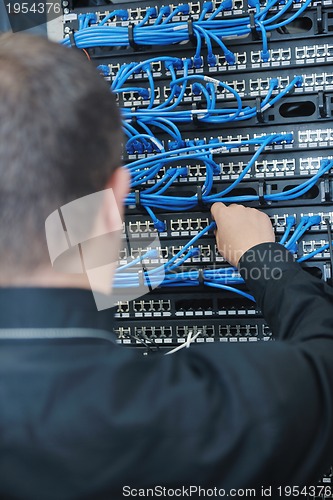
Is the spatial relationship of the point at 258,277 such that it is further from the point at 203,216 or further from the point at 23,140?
the point at 23,140

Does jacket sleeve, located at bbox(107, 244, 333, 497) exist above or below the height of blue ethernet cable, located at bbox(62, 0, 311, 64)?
below

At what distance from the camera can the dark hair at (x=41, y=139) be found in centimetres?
72

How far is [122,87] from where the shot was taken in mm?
1516

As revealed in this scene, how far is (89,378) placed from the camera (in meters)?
0.73

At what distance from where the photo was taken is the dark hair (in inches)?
28.4

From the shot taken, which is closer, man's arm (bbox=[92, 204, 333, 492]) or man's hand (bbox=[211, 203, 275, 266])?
man's arm (bbox=[92, 204, 333, 492])

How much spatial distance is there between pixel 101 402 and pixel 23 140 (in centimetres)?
38

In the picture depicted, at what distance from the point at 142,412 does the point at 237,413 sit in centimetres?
14

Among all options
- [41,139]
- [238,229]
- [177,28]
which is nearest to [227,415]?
[41,139]

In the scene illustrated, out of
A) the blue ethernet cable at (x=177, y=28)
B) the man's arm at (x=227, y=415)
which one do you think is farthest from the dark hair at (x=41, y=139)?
the blue ethernet cable at (x=177, y=28)

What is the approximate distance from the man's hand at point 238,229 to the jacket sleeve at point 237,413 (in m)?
0.50

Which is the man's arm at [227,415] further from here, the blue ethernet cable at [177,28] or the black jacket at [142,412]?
the blue ethernet cable at [177,28]

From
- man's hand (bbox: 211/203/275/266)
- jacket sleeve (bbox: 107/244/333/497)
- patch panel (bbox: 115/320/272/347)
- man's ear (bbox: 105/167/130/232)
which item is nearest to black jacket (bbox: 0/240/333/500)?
jacket sleeve (bbox: 107/244/333/497)

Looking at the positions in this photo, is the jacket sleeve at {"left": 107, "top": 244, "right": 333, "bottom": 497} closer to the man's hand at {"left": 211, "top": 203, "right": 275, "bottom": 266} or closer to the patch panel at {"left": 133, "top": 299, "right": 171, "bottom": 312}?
the man's hand at {"left": 211, "top": 203, "right": 275, "bottom": 266}
